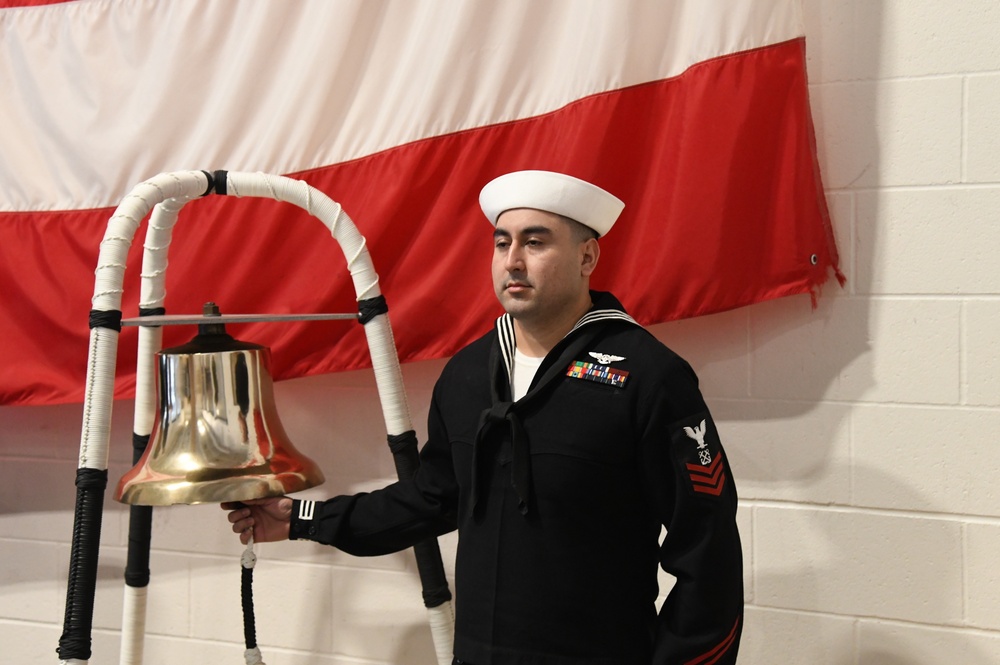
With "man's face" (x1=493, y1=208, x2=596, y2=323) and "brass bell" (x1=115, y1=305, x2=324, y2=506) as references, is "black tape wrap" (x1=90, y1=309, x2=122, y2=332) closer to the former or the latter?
"brass bell" (x1=115, y1=305, x2=324, y2=506)

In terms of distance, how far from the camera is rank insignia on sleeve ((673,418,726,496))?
1.19m

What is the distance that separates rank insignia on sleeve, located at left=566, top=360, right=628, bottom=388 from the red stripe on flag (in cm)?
44

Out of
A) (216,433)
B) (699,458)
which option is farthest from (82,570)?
(699,458)

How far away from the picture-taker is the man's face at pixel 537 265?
4.16ft

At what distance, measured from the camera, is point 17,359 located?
201cm

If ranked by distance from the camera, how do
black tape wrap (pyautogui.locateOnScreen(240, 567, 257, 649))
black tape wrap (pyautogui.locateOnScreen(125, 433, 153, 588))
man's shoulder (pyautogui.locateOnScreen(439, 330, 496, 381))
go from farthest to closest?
black tape wrap (pyautogui.locateOnScreen(125, 433, 153, 588)) → black tape wrap (pyautogui.locateOnScreen(240, 567, 257, 649)) → man's shoulder (pyautogui.locateOnScreen(439, 330, 496, 381))

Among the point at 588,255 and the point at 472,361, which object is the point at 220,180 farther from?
the point at 588,255

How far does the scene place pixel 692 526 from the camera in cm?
120

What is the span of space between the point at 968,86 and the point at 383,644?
153 centimetres

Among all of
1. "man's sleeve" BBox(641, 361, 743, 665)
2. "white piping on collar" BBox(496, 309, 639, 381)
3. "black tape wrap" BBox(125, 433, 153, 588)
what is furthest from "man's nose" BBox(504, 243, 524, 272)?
"black tape wrap" BBox(125, 433, 153, 588)

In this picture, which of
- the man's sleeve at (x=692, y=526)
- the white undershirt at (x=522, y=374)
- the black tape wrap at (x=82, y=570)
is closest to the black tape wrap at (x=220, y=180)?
the black tape wrap at (x=82, y=570)

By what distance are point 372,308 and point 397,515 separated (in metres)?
0.37

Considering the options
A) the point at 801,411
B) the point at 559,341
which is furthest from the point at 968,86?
the point at 559,341

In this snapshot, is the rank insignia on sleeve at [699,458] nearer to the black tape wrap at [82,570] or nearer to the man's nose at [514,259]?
the man's nose at [514,259]
